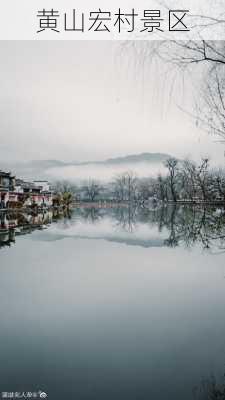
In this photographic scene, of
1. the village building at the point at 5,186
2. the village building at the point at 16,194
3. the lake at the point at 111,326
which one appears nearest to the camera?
the lake at the point at 111,326

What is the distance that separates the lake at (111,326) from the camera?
7.40ft

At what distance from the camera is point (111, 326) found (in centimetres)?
316

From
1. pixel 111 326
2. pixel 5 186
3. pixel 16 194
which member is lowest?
pixel 111 326

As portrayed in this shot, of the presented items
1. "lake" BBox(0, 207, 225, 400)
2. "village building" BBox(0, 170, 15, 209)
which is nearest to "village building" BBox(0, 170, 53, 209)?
"village building" BBox(0, 170, 15, 209)

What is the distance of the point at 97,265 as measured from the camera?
5.98 m

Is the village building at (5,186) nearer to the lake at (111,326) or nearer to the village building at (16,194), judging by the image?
the village building at (16,194)

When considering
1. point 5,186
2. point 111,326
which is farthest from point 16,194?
point 111,326

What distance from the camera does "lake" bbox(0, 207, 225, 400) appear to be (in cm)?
226

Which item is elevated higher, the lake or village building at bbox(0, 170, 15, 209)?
village building at bbox(0, 170, 15, 209)

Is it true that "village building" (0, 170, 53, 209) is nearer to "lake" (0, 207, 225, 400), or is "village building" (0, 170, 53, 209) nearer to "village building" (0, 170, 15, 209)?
"village building" (0, 170, 15, 209)

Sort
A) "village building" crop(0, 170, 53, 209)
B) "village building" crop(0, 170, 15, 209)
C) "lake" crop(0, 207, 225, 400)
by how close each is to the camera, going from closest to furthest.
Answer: "lake" crop(0, 207, 225, 400) < "village building" crop(0, 170, 15, 209) < "village building" crop(0, 170, 53, 209)

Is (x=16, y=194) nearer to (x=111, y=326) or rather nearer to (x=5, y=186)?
(x=5, y=186)

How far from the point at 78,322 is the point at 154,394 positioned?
1.29 meters

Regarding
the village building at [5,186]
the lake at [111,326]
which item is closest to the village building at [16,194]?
the village building at [5,186]
